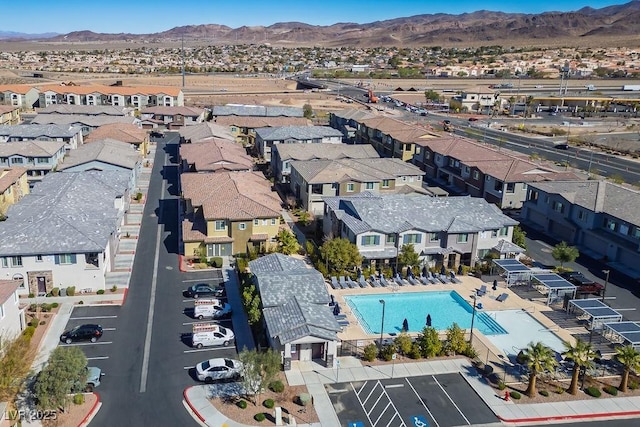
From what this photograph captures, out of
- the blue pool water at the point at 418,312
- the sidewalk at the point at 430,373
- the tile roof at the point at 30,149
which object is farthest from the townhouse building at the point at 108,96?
the sidewalk at the point at 430,373

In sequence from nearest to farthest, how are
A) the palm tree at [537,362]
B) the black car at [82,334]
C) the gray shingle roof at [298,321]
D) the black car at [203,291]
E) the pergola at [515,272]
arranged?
the palm tree at [537,362] < the gray shingle roof at [298,321] < the black car at [82,334] < the black car at [203,291] < the pergola at [515,272]

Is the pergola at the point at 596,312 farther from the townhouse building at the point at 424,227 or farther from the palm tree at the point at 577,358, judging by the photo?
the townhouse building at the point at 424,227

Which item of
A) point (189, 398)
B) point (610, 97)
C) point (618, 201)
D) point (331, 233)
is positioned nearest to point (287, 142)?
point (331, 233)

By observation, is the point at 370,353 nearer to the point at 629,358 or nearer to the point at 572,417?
the point at 572,417

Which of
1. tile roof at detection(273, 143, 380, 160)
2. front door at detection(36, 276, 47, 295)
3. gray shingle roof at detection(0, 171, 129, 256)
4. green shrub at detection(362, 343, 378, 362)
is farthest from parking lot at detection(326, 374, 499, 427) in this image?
tile roof at detection(273, 143, 380, 160)

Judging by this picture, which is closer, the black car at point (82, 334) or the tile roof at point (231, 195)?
the black car at point (82, 334)

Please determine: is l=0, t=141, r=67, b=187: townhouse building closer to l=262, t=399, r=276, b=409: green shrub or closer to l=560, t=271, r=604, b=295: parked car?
l=262, t=399, r=276, b=409: green shrub
